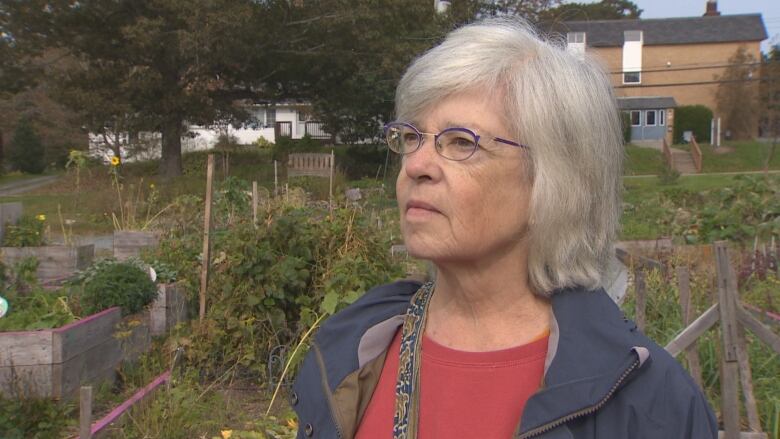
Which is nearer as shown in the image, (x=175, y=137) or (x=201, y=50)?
(x=201, y=50)

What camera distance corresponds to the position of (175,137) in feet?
82.5

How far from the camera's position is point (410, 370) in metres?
1.76

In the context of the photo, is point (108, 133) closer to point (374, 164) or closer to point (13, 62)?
point (13, 62)

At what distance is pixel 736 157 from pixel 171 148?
2681cm

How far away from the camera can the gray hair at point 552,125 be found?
165 cm

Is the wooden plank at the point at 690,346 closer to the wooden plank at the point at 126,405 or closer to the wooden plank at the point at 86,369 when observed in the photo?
the wooden plank at the point at 126,405

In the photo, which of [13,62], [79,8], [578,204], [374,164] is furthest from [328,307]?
[374,164]

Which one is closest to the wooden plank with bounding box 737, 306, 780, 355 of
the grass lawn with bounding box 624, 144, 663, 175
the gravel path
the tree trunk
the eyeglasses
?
the eyeglasses

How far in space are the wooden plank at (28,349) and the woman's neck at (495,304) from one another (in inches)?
143

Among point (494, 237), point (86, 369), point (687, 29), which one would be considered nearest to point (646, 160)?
point (687, 29)

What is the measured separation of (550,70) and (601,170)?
0.24 metres

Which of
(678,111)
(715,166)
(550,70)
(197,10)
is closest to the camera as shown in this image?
(550,70)

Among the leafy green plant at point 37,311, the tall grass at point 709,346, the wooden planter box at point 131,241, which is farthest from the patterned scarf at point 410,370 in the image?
the wooden planter box at point 131,241

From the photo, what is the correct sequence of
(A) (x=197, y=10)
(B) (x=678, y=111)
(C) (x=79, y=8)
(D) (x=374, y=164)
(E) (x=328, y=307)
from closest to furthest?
(E) (x=328, y=307) < (A) (x=197, y=10) < (C) (x=79, y=8) < (D) (x=374, y=164) < (B) (x=678, y=111)
